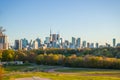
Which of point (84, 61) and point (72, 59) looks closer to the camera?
point (84, 61)

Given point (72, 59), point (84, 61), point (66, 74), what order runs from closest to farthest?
point (66, 74), point (84, 61), point (72, 59)

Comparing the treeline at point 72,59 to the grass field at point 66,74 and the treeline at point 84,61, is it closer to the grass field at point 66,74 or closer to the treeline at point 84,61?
the treeline at point 84,61

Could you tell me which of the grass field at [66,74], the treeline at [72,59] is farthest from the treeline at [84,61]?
the grass field at [66,74]

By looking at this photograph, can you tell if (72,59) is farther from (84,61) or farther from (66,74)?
(66,74)

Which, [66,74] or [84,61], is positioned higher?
[84,61]

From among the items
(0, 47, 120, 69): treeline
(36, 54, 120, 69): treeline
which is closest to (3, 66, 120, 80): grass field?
(36, 54, 120, 69): treeline

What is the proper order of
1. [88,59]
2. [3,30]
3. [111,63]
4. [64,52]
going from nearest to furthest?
[3,30] → [111,63] → [88,59] → [64,52]

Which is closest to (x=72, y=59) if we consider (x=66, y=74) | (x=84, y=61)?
(x=84, y=61)

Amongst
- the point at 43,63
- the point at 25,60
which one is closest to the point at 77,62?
the point at 43,63

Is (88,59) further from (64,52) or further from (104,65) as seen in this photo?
(64,52)

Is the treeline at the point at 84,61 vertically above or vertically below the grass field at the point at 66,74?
above

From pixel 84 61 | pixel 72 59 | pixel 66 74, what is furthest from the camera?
pixel 72 59
